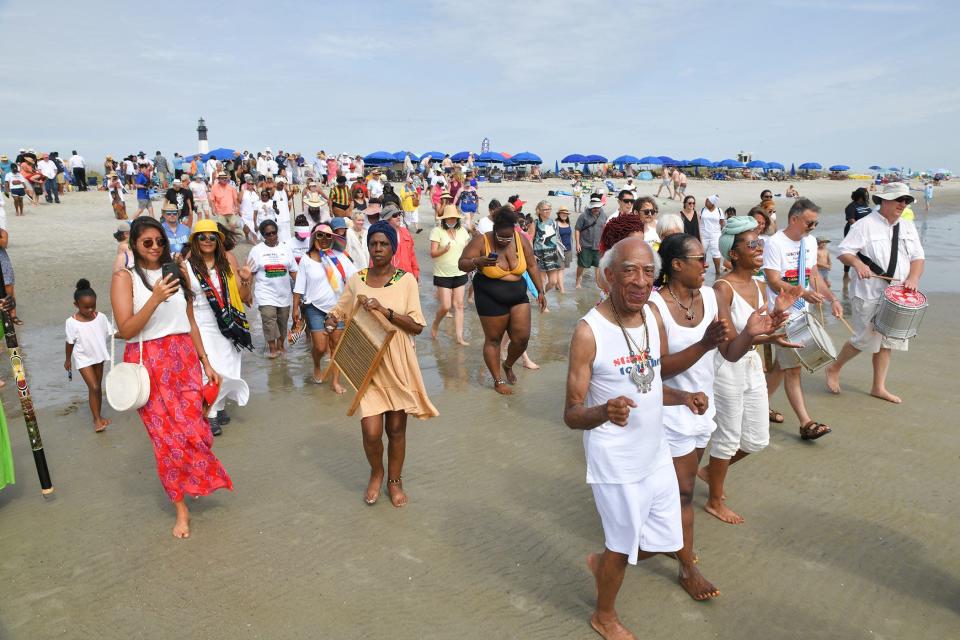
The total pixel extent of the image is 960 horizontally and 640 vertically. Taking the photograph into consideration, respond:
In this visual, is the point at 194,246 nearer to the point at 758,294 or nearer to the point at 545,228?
the point at 758,294

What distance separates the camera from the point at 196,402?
4.29m

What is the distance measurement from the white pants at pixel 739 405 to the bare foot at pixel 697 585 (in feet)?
2.95

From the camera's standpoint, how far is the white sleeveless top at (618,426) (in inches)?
115

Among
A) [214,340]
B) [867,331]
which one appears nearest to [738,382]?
[867,331]

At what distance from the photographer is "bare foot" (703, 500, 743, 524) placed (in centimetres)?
435

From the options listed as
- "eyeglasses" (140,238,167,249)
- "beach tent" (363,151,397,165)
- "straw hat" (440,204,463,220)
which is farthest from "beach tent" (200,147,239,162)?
"eyeglasses" (140,238,167,249)

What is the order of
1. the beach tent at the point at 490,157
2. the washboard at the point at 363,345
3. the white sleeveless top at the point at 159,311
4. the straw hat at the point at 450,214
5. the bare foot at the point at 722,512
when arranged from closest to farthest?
the white sleeveless top at the point at 159,311, the washboard at the point at 363,345, the bare foot at the point at 722,512, the straw hat at the point at 450,214, the beach tent at the point at 490,157

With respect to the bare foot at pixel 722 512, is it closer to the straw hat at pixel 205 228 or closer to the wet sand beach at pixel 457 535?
the wet sand beach at pixel 457 535

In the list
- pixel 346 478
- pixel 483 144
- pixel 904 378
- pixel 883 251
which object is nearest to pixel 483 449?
pixel 346 478

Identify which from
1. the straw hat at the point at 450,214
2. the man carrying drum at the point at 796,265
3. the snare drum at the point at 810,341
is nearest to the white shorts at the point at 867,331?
the man carrying drum at the point at 796,265

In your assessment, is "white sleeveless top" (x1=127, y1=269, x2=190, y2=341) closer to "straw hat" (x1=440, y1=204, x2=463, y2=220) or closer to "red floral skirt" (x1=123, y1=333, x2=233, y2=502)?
"red floral skirt" (x1=123, y1=333, x2=233, y2=502)

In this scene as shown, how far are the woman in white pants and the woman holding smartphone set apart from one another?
3388mm

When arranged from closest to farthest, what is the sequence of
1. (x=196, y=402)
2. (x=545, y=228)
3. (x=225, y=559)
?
(x=225, y=559) → (x=196, y=402) → (x=545, y=228)

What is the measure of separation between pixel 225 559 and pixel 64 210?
20287 mm
